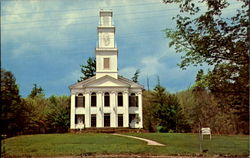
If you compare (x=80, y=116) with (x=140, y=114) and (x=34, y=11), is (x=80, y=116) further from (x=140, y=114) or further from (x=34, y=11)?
(x=34, y=11)

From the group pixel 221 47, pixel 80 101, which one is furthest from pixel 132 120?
pixel 221 47

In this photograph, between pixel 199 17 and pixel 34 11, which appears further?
pixel 34 11

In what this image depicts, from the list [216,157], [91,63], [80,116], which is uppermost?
[91,63]

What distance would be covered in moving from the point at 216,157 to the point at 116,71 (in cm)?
1117

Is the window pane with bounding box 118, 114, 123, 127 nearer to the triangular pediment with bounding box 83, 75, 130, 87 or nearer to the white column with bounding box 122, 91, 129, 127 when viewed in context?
the white column with bounding box 122, 91, 129, 127

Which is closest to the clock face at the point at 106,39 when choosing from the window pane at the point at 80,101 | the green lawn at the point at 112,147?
the window pane at the point at 80,101

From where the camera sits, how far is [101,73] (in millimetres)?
19844

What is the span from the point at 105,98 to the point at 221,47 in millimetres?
13134

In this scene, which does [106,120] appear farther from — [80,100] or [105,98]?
[80,100]

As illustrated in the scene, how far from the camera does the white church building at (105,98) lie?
19.5 metres

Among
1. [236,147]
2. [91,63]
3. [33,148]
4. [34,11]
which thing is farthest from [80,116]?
[34,11]

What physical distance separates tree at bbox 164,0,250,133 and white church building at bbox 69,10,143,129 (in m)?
12.2

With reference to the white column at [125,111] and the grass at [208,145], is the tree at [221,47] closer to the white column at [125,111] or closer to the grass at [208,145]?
the grass at [208,145]

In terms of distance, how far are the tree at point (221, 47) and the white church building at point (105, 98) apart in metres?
12.2
